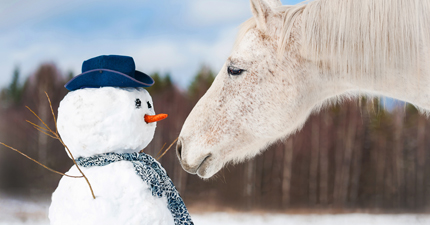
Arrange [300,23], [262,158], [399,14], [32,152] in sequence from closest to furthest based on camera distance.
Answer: [399,14] < [300,23] < [32,152] < [262,158]

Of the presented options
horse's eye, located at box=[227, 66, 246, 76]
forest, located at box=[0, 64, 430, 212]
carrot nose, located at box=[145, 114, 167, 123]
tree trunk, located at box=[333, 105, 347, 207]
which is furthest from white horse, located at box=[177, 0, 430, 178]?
tree trunk, located at box=[333, 105, 347, 207]

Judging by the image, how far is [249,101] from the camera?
97 cm

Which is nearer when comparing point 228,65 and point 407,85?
point 407,85

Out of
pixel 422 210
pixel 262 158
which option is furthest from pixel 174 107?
pixel 422 210

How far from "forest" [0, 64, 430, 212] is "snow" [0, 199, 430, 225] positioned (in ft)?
0.49

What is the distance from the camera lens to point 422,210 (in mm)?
4273

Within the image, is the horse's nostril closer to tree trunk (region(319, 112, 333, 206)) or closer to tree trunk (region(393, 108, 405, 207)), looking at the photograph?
tree trunk (region(319, 112, 333, 206))

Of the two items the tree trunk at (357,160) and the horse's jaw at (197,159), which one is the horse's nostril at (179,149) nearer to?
the horse's jaw at (197,159)

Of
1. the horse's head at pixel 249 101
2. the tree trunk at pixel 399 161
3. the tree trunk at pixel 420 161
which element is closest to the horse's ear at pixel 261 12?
the horse's head at pixel 249 101

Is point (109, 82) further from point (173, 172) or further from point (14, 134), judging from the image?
point (14, 134)

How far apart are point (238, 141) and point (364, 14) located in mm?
557

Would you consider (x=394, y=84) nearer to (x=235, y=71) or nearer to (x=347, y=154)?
(x=235, y=71)

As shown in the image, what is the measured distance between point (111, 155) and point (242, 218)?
326 cm

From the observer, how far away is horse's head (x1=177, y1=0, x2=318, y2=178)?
0.93m
